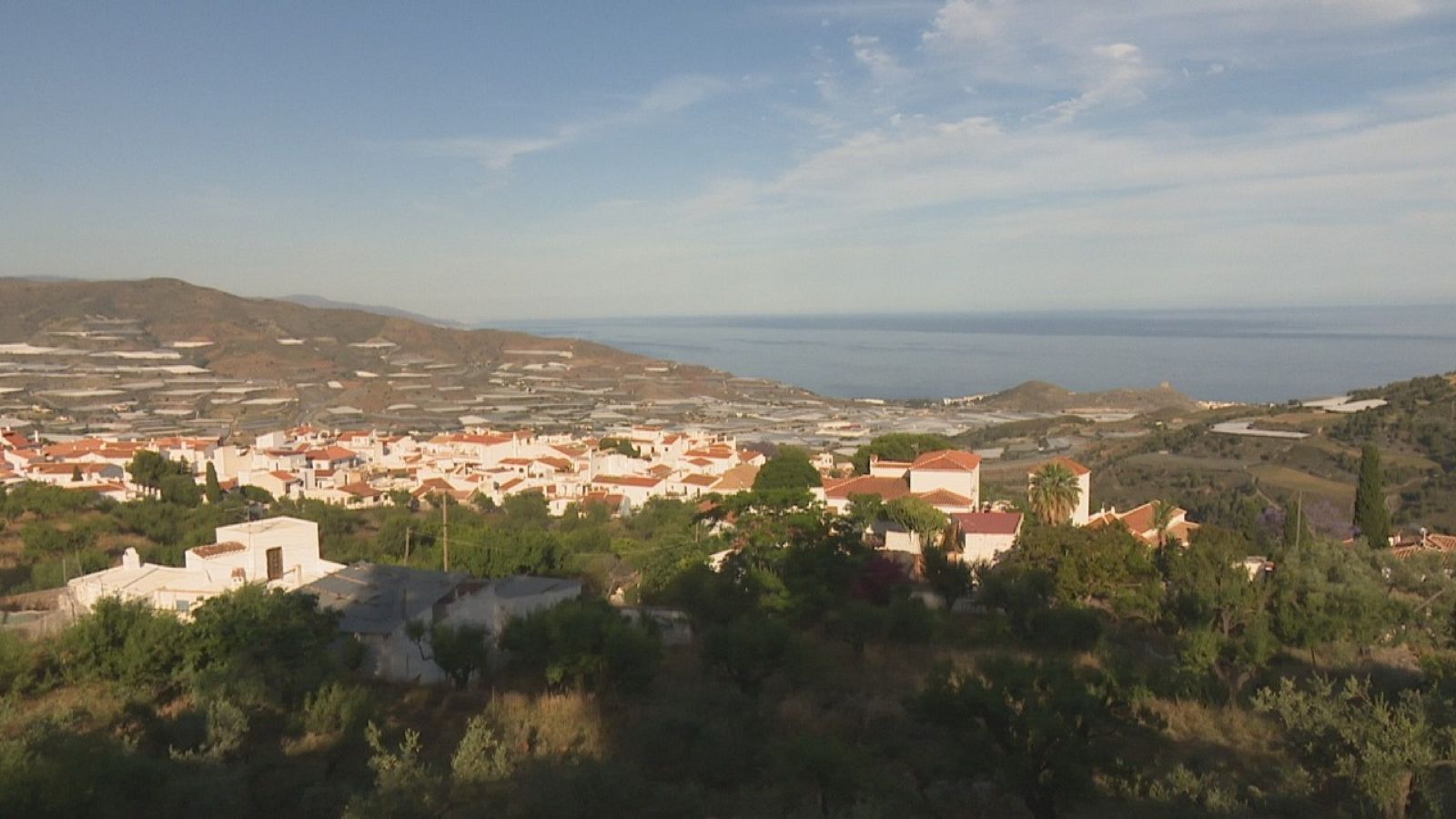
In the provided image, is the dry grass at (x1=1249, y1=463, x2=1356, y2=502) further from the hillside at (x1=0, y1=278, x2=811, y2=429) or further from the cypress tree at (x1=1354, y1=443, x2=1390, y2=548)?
the hillside at (x1=0, y1=278, x2=811, y2=429)

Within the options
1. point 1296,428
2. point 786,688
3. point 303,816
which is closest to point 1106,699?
point 786,688

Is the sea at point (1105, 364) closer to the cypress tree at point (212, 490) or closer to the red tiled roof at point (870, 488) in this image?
the red tiled roof at point (870, 488)

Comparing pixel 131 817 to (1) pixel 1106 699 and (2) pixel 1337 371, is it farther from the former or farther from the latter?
(2) pixel 1337 371

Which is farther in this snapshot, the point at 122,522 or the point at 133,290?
the point at 133,290

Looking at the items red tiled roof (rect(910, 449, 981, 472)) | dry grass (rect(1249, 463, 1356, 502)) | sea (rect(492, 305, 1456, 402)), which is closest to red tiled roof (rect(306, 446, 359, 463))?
red tiled roof (rect(910, 449, 981, 472))

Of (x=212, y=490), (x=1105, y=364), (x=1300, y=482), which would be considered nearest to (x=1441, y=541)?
(x=1300, y=482)

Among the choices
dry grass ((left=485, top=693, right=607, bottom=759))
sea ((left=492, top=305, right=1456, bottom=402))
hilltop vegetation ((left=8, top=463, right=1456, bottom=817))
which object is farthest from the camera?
sea ((left=492, top=305, right=1456, bottom=402))
